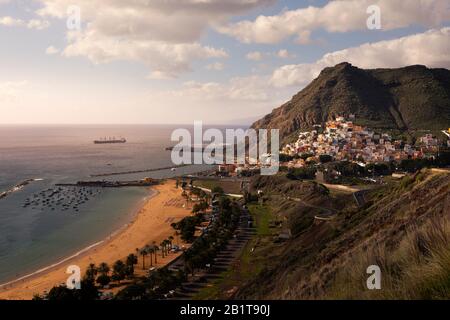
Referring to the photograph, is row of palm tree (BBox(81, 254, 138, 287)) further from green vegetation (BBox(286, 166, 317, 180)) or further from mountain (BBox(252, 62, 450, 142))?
mountain (BBox(252, 62, 450, 142))

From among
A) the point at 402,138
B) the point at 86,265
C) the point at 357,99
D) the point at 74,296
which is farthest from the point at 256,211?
the point at 357,99

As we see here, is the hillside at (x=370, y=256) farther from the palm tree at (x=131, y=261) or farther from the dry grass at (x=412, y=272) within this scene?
the palm tree at (x=131, y=261)

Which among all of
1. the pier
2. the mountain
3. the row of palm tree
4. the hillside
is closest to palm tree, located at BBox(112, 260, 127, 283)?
the row of palm tree

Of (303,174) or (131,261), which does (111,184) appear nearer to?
(303,174)

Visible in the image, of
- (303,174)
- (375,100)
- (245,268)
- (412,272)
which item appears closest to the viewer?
(412,272)

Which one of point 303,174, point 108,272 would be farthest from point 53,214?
point 303,174
